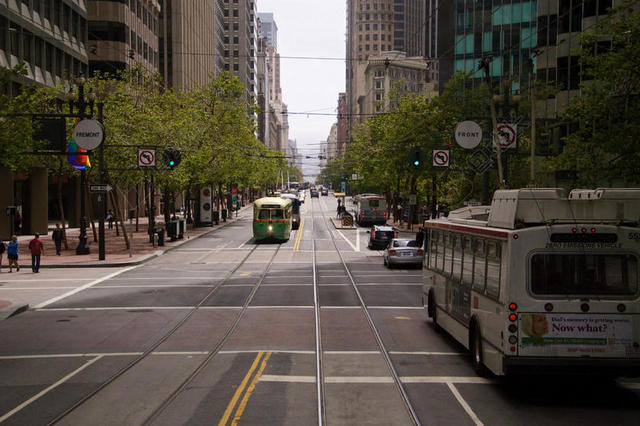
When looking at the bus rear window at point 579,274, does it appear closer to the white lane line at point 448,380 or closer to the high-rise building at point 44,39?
the white lane line at point 448,380

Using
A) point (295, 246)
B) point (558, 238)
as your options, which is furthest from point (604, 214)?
point (295, 246)

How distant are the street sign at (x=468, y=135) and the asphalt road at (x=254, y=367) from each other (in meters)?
6.39

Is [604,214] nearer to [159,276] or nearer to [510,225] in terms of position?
[510,225]

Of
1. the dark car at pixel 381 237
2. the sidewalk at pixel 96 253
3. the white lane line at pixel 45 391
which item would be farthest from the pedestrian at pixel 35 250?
the dark car at pixel 381 237

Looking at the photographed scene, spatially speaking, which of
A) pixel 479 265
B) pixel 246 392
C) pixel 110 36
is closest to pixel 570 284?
pixel 479 265

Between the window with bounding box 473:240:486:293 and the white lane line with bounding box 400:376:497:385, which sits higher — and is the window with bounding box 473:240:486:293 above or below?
above

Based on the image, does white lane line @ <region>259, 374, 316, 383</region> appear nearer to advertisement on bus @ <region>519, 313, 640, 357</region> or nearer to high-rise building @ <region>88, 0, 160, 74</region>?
advertisement on bus @ <region>519, 313, 640, 357</region>

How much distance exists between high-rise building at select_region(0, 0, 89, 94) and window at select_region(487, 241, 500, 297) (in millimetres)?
37376

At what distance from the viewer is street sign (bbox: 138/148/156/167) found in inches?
1463

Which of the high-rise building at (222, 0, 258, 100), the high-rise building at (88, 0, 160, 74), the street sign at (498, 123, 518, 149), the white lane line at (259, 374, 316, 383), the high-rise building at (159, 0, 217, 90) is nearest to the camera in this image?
the white lane line at (259, 374, 316, 383)

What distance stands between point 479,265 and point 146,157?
92.6 feet

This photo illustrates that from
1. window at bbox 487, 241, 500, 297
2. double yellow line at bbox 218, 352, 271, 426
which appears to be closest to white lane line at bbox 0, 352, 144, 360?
double yellow line at bbox 218, 352, 271, 426

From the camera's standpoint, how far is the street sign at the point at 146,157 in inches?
1463

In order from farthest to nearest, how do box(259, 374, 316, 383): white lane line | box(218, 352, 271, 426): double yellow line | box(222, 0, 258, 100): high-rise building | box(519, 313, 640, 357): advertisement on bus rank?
box(222, 0, 258, 100): high-rise building → box(259, 374, 316, 383): white lane line → box(519, 313, 640, 357): advertisement on bus → box(218, 352, 271, 426): double yellow line
